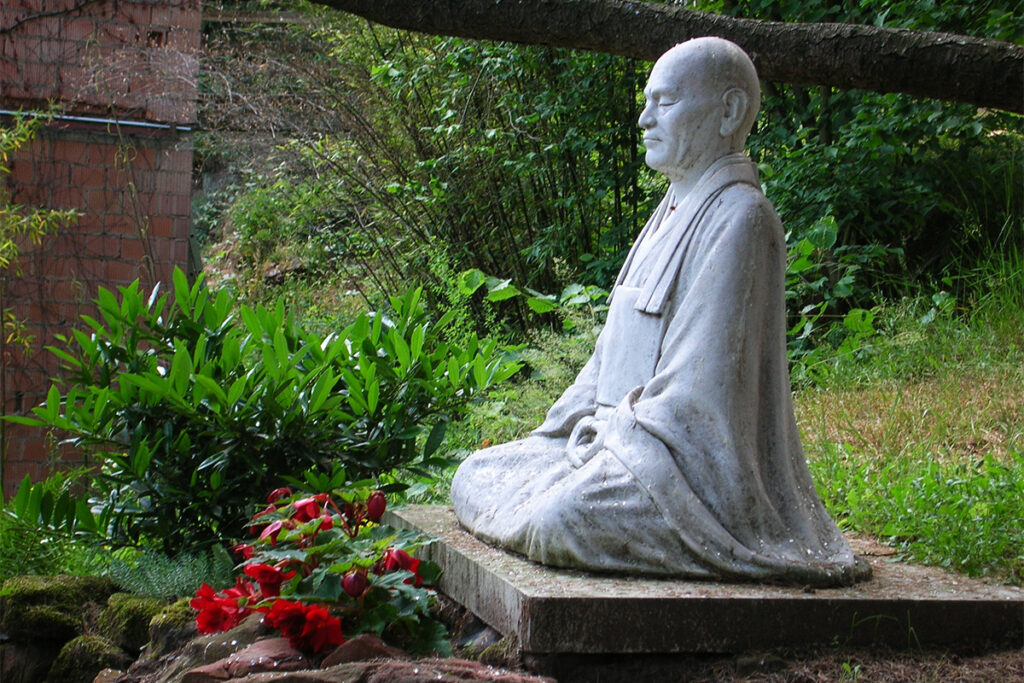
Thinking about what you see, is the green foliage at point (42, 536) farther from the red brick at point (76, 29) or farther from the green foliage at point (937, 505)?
the red brick at point (76, 29)

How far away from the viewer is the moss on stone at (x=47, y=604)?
3891 mm

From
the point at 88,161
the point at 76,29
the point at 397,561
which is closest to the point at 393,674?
the point at 397,561

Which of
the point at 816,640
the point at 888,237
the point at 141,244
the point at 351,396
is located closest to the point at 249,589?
the point at 351,396

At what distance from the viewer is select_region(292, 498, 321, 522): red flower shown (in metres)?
3.07

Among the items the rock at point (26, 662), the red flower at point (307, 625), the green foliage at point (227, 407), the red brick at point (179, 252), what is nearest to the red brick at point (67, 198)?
the red brick at point (179, 252)

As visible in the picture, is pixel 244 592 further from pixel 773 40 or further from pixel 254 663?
pixel 773 40

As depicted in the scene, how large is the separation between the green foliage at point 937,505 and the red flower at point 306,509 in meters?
2.08

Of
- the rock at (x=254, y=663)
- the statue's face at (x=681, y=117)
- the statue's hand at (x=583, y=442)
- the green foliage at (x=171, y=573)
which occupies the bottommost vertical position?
the green foliage at (x=171, y=573)

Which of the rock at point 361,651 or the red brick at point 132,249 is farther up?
the red brick at point 132,249

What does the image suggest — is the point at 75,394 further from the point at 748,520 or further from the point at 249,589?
the point at 748,520

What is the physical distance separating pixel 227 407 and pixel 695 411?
1819mm

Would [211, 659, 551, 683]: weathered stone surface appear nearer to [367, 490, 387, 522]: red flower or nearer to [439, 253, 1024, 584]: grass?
[367, 490, 387, 522]: red flower

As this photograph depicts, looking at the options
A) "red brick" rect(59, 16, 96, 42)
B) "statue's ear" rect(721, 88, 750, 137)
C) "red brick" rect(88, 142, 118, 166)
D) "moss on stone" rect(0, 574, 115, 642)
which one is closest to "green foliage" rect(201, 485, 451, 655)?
"moss on stone" rect(0, 574, 115, 642)

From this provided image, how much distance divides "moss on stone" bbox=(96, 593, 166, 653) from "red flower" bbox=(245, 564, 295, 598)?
2.88ft
